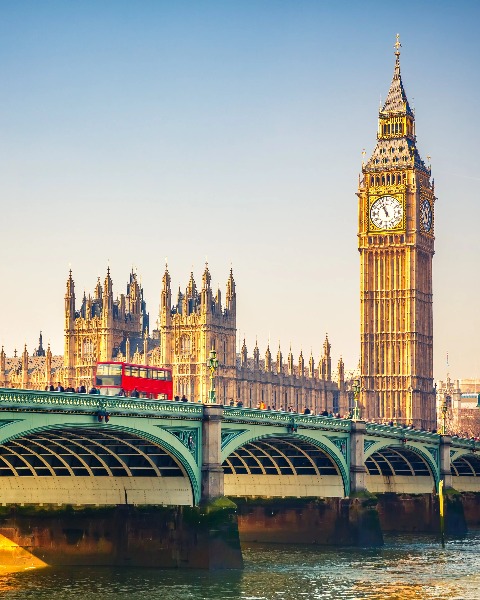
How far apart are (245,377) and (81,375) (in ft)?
53.8

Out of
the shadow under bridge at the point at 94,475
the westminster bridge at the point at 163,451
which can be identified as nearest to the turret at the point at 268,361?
the westminster bridge at the point at 163,451

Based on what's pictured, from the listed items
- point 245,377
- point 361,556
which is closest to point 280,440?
point 361,556

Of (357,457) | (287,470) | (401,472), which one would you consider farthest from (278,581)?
(401,472)

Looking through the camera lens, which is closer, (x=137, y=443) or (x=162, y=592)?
(x=162, y=592)

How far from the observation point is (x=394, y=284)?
140875 mm

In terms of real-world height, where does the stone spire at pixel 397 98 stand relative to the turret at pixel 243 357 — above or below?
above

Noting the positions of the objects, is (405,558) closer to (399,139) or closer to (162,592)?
(162,592)

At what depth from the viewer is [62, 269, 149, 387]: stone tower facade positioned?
465ft

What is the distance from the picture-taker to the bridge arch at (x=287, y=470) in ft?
241

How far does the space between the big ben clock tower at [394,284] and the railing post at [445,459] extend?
164ft

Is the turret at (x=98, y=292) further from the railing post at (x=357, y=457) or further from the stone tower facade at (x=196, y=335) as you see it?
the railing post at (x=357, y=457)

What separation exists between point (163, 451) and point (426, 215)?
86284 millimetres

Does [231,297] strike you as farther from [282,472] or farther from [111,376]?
[111,376]

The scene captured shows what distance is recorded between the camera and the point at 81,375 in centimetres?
14212
